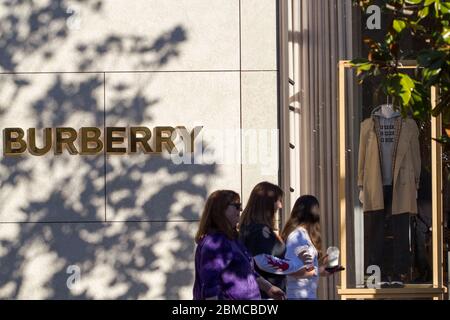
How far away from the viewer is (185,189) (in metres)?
12.3

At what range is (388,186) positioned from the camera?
12.2 m

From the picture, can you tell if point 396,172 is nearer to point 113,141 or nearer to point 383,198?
point 383,198

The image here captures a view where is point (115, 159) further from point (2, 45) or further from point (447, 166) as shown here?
point (447, 166)

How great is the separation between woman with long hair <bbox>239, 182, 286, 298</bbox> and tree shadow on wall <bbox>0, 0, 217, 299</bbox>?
8.68ft

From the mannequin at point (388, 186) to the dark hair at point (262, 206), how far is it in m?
2.67

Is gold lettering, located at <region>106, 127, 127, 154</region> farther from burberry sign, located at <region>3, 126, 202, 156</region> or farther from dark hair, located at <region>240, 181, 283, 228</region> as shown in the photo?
dark hair, located at <region>240, 181, 283, 228</region>

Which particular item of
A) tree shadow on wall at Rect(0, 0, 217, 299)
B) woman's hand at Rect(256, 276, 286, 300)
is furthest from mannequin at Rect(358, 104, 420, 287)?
woman's hand at Rect(256, 276, 286, 300)

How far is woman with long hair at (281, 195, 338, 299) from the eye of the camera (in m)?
9.95

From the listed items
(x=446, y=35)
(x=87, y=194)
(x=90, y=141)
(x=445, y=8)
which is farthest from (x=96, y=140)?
(x=446, y=35)

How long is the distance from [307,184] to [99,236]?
7.30 ft

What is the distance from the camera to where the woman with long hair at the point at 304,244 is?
995 cm

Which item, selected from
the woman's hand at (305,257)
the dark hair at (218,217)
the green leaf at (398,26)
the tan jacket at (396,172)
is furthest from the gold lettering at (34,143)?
the green leaf at (398,26)
